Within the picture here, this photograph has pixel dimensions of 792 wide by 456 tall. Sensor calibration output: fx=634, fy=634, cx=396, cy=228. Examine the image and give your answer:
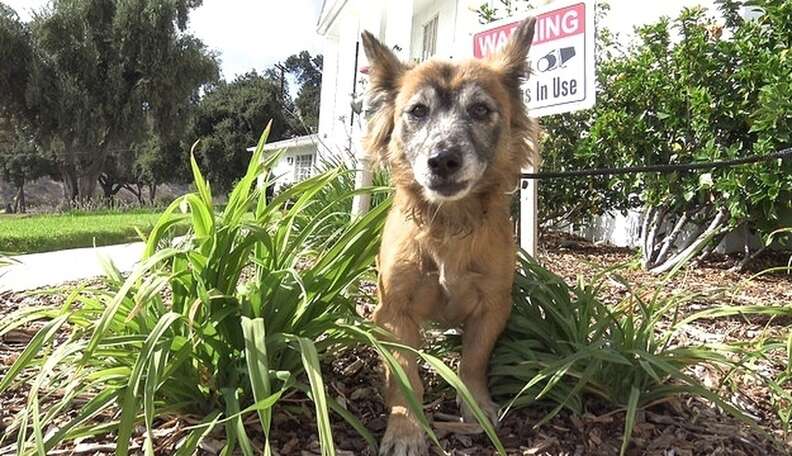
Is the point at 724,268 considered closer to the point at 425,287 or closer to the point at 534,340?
the point at 534,340

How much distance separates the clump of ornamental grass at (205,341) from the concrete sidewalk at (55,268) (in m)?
1.97

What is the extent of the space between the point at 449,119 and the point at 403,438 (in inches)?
48.2

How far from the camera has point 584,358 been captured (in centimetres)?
238

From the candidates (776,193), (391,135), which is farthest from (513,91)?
(776,193)

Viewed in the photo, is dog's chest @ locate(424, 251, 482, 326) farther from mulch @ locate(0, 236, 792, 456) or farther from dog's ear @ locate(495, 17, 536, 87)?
dog's ear @ locate(495, 17, 536, 87)

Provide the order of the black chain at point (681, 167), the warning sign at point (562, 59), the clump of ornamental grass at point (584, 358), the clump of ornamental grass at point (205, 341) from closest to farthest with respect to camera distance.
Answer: the clump of ornamental grass at point (205, 341)
the clump of ornamental grass at point (584, 358)
the black chain at point (681, 167)
the warning sign at point (562, 59)

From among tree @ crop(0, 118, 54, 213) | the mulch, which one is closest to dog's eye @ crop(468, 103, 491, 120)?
the mulch

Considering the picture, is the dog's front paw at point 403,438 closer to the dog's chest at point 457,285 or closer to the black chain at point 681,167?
the dog's chest at point 457,285

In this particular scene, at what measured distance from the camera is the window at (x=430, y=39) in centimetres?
1422

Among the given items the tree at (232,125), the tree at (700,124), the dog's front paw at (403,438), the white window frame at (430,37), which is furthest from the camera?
the tree at (232,125)

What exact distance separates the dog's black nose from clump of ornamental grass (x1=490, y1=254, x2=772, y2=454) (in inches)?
29.0

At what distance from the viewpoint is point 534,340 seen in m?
2.64

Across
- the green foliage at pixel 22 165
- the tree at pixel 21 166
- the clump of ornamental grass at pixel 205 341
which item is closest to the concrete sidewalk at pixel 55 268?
the clump of ornamental grass at pixel 205 341

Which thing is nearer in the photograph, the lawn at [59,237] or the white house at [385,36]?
the white house at [385,36]
